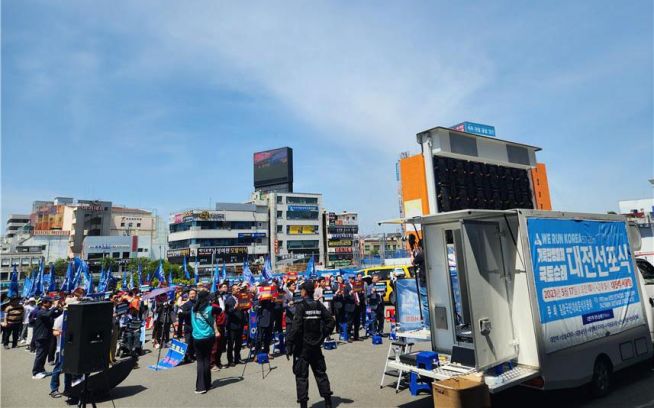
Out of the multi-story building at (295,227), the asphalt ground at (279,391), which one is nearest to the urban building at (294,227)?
the multi-story building at (295,227)

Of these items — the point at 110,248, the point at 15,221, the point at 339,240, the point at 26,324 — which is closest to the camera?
the point at 26,324

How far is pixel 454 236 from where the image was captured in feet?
22.1

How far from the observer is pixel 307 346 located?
5.68 meters

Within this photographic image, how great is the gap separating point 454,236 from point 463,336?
5.49 ft

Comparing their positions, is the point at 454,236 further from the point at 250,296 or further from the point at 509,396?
the point at 250,296

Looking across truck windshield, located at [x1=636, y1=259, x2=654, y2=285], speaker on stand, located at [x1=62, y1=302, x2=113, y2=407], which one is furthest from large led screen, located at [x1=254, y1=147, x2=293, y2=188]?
speaker on stand, located at [x1=62, y1=302, x2=113, y2=407]

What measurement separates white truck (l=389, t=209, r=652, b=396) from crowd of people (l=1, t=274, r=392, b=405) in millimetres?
1688

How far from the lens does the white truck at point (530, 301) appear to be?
5.25 m

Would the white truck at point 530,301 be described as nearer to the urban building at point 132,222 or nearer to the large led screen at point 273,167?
the large led screen at point 273,167

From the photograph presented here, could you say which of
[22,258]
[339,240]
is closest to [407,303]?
[339,240]

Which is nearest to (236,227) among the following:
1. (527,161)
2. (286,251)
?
(286,251)

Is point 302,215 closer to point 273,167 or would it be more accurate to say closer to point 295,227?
point 295,227

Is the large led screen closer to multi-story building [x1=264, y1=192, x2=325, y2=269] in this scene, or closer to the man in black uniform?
multi-story building [x1=264, y1=192, x2=325, y2=269]

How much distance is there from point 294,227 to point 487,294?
81.9 meters
